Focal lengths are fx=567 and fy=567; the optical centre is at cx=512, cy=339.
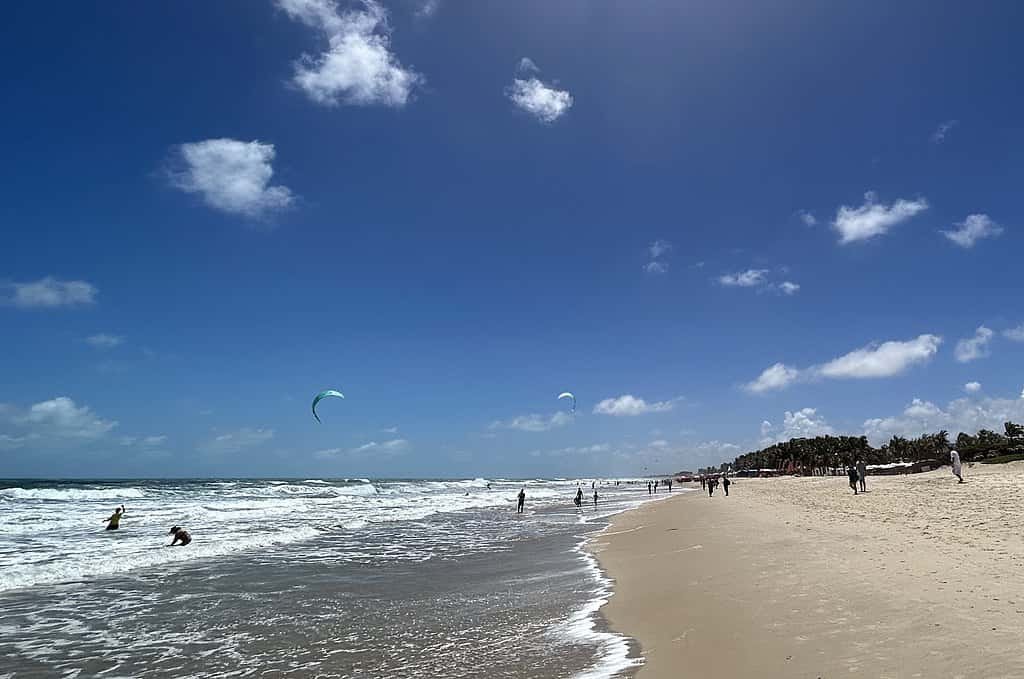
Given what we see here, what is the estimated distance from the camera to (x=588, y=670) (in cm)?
721

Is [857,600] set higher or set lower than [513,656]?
higher

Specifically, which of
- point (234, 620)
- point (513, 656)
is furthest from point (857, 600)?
point (234, 620)

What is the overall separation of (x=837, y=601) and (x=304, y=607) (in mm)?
10147

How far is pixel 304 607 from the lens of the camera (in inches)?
477

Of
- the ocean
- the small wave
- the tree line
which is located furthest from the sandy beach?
the tree line

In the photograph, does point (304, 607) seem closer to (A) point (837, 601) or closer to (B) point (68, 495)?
(A) point (837, 601)

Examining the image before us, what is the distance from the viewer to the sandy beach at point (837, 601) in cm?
601

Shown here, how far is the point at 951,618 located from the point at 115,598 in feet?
54.2

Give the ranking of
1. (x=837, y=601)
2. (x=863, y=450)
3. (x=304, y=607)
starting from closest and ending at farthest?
(x=837, y=601), (x=304, y=607), (x=863, y=450)

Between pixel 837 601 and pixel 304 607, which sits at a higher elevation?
pixel 837 601

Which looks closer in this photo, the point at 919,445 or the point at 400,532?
the point at 400,532

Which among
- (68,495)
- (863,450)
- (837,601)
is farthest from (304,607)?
(863,450)

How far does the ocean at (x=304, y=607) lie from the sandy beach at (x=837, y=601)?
3.51 feet

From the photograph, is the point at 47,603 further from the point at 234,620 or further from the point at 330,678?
the point at 330,678
